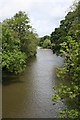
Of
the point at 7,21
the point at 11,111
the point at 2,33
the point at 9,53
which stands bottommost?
the point at 11,111

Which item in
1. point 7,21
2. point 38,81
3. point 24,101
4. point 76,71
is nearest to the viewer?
point 76,71

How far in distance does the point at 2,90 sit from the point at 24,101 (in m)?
3.87

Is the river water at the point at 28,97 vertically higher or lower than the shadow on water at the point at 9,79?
lower

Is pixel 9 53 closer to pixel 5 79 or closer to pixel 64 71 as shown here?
pixel 5 79

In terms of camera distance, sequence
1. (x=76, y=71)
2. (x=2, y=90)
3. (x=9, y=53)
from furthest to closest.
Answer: (x=9, y=53), (x=2, y=90), (x=76, y=71)

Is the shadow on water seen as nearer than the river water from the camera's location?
No

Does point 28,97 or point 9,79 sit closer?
point 28,97

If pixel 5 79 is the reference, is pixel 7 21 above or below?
above

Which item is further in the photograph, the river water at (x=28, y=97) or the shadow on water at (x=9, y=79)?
the shadow on water at (x=9, y=79)

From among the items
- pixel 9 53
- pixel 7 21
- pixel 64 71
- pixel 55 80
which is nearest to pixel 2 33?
pixel 9 53

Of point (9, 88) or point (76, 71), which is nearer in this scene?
point (76, 71)

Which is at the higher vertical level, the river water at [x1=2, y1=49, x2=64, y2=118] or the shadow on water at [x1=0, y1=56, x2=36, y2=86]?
the shadow on water at [x1=0, y1=56, x2=36, y2=86]

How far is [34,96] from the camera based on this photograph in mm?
20766

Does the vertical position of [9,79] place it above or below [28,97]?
above
